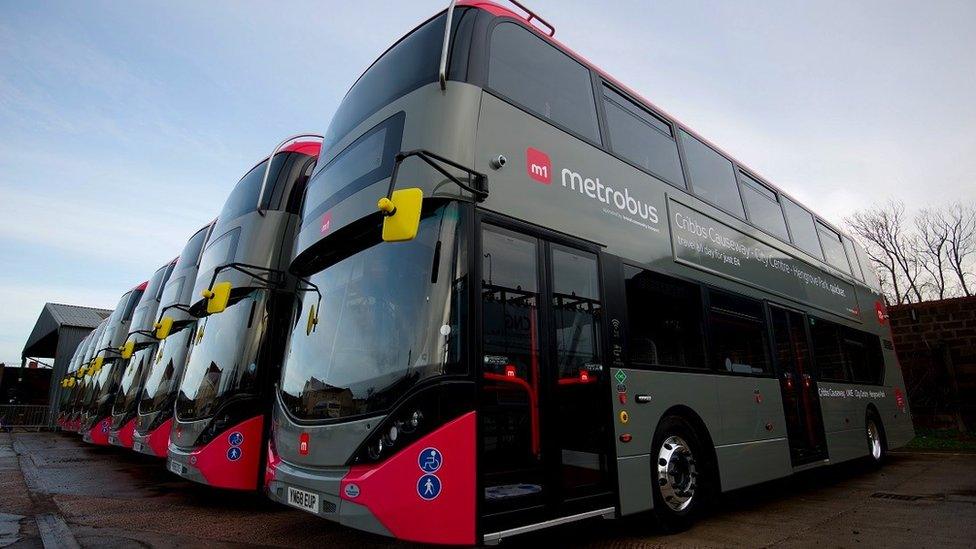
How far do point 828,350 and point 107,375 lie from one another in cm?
1681

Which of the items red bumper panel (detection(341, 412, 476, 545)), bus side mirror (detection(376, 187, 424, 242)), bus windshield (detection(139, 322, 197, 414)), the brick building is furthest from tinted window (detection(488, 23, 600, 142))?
the brick building

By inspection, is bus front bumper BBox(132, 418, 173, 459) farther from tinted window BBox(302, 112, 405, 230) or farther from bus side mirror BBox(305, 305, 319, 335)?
tinted window BBox(302, 112, 405, 230)

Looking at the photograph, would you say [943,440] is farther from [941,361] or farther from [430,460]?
[430,460]

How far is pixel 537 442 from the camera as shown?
351 centimetres

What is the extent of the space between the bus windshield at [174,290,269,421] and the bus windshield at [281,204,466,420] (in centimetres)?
218

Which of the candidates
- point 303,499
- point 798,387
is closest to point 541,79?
point 303,499

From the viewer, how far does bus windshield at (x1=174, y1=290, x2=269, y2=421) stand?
590 cm

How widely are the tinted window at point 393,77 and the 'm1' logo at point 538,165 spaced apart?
3.18 feet

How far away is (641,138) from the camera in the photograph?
225 inches

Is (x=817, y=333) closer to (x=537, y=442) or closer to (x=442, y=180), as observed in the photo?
(x=537, y=442)

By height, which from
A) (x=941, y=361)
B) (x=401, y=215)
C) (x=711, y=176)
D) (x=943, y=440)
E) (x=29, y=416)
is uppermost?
(x=711, y=176)

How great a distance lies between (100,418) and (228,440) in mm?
10464

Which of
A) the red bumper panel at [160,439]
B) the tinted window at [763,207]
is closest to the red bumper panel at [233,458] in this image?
the red bumper panel at [160,439]

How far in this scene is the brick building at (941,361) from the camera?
486 inches
